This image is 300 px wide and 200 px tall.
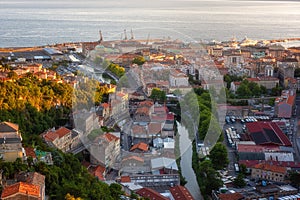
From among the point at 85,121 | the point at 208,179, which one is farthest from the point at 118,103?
the point at 208,179

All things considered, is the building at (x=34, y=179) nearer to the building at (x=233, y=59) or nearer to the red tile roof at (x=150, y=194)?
the red tile roof at (x=150, y=194)

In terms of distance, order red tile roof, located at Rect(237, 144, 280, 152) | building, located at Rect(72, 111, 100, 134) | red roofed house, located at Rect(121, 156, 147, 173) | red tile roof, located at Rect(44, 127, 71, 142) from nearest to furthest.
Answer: red roofed house, located at Rect(121, 156, 147, 173) < red tile roof, located at Rect(44, 127, 71, 142) < red tile roof, located at Rect(237, 144, 280, 152) < building, located at Rect(72, 111, 100, 134)

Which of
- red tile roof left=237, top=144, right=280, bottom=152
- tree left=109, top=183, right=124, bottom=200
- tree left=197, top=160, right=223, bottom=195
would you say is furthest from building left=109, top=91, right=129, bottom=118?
tree left=109, top=183, right=124, bottom=200

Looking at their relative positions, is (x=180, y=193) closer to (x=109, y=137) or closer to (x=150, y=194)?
(x=150, y=194)

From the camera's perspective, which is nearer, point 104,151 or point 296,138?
point 104,151

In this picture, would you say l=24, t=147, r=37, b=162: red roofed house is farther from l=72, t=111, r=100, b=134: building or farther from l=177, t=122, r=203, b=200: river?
l=177, t=122, r=203, b=200: river

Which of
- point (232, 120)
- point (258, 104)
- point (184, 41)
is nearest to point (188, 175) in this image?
point (232, 120)

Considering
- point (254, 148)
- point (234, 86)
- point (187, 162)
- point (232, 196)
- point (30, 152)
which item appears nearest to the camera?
point (30, 152)

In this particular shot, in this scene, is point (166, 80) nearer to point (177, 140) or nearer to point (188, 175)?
point (177, 140)

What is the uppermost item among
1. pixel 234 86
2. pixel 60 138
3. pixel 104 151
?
pixel 60 138
